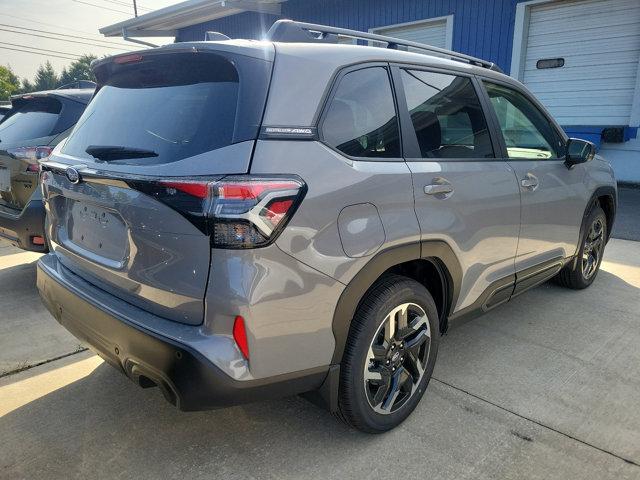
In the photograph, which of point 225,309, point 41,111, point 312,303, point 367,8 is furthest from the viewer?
point 367,8

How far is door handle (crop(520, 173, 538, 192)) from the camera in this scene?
3.05m

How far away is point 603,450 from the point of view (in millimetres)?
2289

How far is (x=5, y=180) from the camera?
4.25 metres

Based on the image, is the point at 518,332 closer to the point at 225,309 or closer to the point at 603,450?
the point at 603,450

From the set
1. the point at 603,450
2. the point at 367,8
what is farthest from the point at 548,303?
the point at 367,8

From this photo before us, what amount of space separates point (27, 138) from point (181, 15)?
40.5ft

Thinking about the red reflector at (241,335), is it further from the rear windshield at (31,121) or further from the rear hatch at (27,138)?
the rear windshield at (31,121)

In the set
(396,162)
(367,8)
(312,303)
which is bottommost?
(312,303)

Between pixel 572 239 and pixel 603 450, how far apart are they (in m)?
1.89

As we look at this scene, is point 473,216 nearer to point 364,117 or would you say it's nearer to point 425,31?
point 364,117

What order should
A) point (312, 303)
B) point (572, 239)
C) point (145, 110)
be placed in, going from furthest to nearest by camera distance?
1. point (572, 239)
2. point (145, 110)
3. point (312, 303)

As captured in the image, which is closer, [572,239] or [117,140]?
[117,140]

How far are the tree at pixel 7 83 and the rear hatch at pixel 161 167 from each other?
82.1 m

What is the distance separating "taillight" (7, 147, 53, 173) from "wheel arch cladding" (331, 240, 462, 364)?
10.5ft
